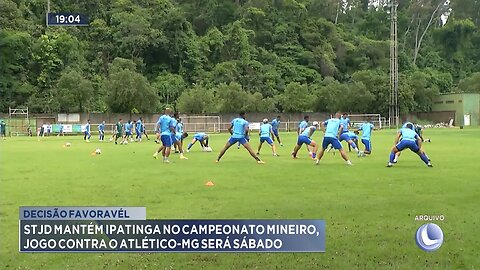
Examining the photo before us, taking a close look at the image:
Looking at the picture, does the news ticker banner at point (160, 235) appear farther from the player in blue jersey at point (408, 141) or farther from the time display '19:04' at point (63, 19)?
the player in blue jersey at point (408, 141)

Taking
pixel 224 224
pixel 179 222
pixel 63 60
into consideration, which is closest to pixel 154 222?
pixel 179 222

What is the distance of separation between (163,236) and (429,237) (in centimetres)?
219

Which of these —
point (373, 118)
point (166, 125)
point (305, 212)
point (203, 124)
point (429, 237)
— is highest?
point (373, 118)

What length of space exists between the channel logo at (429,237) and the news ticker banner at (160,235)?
2.74 ft

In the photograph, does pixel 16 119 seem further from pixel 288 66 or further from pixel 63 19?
pixel 288 66

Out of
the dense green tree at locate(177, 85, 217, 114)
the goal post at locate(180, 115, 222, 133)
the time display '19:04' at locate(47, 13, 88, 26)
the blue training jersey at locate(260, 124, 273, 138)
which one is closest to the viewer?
the time display '19:04' at locate(47, 13, 88, 26)

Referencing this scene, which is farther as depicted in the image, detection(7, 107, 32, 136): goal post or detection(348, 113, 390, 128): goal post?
detection(348, 113, 390, 128): goal post

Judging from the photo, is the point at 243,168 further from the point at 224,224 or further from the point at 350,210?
the point at 224,224

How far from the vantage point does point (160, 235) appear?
4398 mm

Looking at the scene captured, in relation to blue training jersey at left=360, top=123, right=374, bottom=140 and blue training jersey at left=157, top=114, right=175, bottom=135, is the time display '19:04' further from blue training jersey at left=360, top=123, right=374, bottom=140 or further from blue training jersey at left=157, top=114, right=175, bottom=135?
blue training jersey at left=360, top=123, right=374, bottom=140

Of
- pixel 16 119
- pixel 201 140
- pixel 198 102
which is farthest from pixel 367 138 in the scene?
pixel 198 102

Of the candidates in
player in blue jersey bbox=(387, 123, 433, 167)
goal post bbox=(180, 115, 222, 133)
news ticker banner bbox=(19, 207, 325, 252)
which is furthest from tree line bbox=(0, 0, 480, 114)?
news ticker banner bbox=(19, 207, 325, 252)

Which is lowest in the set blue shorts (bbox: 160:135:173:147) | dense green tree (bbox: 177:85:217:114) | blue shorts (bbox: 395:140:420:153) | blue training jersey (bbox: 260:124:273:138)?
blue shorts (bbox: 395:140:420:153)

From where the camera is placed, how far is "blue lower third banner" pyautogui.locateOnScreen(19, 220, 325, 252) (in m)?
4.39
